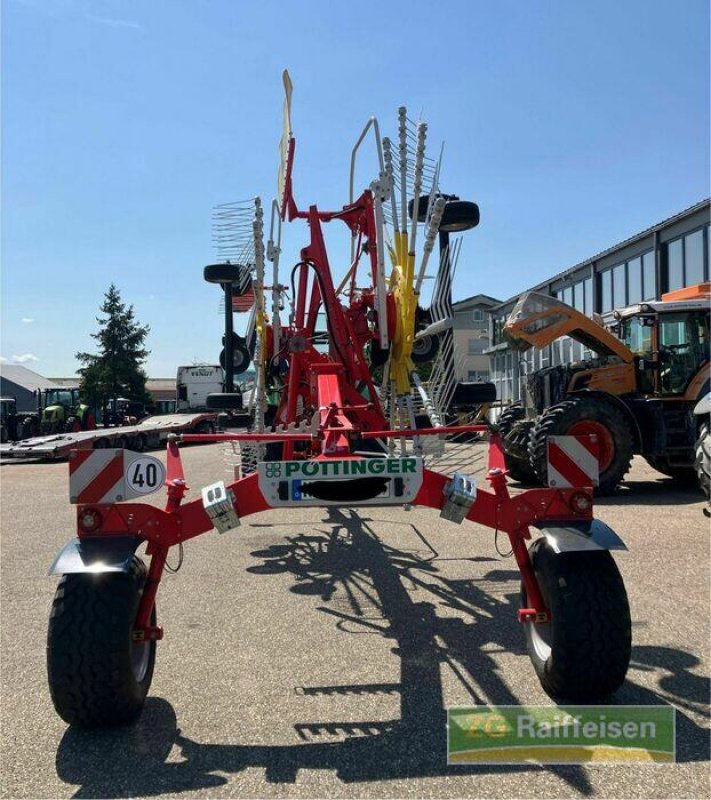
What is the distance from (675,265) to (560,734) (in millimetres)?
19660

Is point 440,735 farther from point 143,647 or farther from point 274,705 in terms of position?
point 143,647

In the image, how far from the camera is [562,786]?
8.69 feet

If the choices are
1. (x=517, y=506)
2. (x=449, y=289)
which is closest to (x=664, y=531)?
(x=449, y=289)

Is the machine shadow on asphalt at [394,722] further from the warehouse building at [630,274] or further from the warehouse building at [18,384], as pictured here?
the warehouse building at [18,384]

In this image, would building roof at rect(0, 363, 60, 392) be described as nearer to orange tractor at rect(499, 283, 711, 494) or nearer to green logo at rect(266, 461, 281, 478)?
orange tractor at rect(499, 283, 711, 494)

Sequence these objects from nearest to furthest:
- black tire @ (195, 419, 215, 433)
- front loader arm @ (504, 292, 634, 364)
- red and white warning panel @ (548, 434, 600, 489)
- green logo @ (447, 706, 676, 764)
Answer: green logo @ (447, 706, 676, 764)
red and white warning panel @ (548, 434, 600, 489)
front loader arm @ (504, 292, 634, 364)
black tire @ (195, 419, 215, 433)

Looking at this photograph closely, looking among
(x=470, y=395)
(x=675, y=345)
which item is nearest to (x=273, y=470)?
(x=470, y=395)

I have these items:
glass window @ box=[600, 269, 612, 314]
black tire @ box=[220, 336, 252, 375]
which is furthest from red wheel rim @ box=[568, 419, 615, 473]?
glass window @ box=[600, 269, 612, 314]

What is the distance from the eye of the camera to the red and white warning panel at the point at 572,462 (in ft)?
11.0

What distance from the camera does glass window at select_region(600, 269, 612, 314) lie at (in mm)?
24031

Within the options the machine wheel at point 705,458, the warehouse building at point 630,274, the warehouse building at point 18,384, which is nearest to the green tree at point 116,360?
the warehouse building at point 18,384

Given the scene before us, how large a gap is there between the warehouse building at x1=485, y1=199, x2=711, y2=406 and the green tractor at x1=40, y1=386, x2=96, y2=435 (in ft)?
48.3

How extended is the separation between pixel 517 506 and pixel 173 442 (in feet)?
6.23

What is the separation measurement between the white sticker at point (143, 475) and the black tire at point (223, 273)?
3.10m
